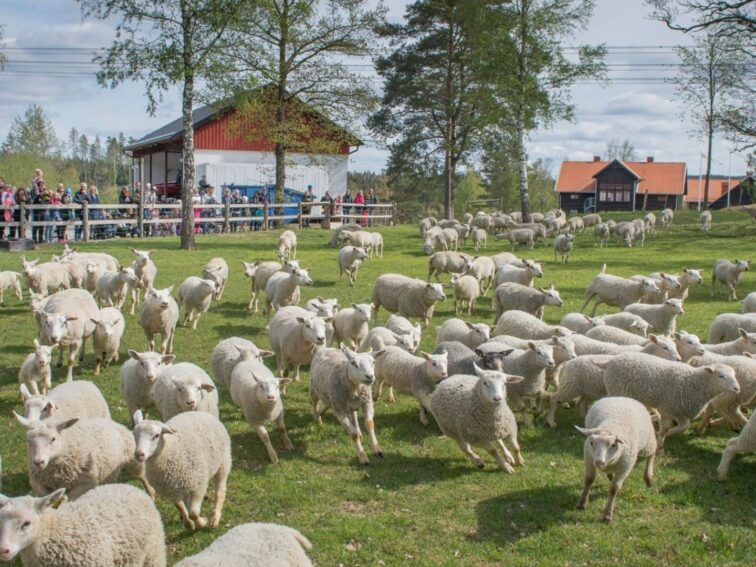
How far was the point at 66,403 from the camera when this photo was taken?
705 centimetres

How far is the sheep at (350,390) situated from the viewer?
779 centimetres

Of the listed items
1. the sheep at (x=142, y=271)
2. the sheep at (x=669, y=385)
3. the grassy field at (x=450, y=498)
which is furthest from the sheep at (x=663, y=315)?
the sheep at (x=142, y=271)

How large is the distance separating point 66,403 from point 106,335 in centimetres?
349

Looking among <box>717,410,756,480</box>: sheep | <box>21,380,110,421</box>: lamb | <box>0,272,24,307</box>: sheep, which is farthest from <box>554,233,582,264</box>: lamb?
<box>21,380,110,421</box>: lamb

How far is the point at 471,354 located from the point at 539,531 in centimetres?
345

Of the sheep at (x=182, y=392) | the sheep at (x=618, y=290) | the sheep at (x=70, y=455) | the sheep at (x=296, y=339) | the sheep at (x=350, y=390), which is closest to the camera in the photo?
the sheep at (x=70, y=455)

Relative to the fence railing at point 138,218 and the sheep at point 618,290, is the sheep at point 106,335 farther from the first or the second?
the fence railing at point 138,218

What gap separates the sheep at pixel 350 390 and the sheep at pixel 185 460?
1.76 meters

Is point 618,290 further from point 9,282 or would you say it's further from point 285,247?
point 9,282

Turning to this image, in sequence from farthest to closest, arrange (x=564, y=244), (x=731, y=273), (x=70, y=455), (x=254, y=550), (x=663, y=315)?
1. (x=564, y=244)
2. (x=731, y=273)
3. (x=663, y=315)
4. (x=70, y=455)
5. (x=254, y=550)

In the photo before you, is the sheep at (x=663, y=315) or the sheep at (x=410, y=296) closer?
the sheep at (x=663, y=315)

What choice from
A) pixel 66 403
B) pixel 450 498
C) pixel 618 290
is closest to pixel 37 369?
pixel 66 403

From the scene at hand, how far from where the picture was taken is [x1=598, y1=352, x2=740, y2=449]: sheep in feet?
25.7

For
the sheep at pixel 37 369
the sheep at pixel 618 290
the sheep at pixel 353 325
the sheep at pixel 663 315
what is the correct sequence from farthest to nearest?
the sheep at pixel 618 290 → the sheep at pixel 663 315 → the sheep at pixel 353 325 → the sheep at pixel 37 369
